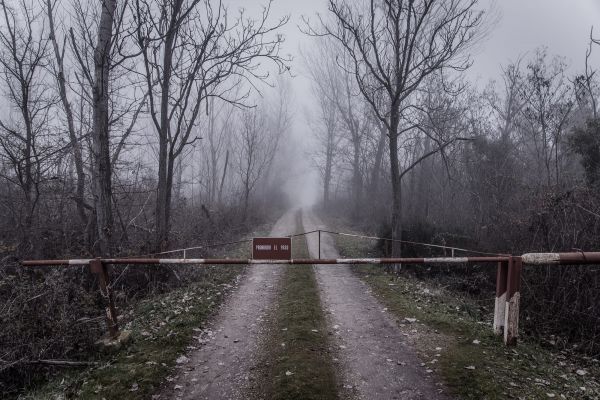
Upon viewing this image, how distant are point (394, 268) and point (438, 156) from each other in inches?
578

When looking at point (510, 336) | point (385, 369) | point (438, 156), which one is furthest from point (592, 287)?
point (438, 156)

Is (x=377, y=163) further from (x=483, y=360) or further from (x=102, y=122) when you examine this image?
(x=483, y=360)

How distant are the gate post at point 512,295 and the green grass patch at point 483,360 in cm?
29

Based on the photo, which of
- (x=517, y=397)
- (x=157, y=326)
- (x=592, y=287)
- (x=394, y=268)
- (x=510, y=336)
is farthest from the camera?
(x=394, y=268)

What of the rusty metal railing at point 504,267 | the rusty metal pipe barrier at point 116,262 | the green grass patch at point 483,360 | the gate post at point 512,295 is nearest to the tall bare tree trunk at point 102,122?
the rusty metal pipe barrier at point 116,262

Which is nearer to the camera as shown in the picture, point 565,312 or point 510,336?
point 510,336

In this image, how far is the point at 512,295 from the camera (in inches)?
184

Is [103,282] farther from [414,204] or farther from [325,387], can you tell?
[414,204]

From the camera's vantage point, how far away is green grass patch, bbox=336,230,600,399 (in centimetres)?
411

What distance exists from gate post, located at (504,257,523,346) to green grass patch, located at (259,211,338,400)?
92.9 inches

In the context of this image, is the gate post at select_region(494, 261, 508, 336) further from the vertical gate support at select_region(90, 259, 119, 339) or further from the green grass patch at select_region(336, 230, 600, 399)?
the vertical gate support at select_region(90, 259, 119, 339)

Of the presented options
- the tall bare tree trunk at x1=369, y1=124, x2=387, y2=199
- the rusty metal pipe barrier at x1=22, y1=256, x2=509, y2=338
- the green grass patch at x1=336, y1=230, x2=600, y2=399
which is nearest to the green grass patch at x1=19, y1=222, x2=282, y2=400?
the rusty metal pipe barrier at x1=22, y1=256, x2=509, y2=338

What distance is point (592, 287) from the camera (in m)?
6.68

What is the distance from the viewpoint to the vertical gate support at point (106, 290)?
5102mm
